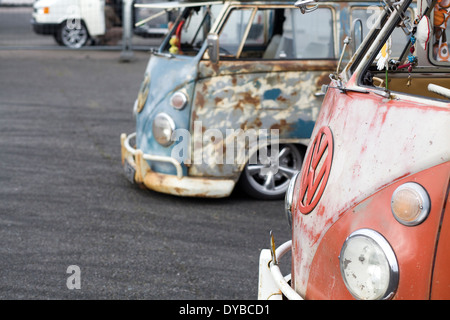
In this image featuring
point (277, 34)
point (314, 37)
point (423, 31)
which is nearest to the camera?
point (423, 31)

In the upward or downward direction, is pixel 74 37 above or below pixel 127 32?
below

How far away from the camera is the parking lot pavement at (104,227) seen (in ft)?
16.3

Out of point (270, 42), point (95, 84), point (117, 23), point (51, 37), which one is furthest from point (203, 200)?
point (51, 37)

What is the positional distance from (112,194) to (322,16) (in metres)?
2.52

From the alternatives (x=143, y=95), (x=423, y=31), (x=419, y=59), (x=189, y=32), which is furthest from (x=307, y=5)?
(x=189, y=32)

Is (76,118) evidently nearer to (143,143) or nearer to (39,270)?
(143,143)

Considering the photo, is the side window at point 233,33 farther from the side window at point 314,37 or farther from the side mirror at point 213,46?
the side window at point 314,37

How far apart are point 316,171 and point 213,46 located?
3585mm

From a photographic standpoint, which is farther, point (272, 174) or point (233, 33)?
point (272, 174)

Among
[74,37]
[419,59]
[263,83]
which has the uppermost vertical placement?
[419,59]

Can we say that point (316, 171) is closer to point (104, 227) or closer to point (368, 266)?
point (368, 266)

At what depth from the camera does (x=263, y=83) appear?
22.2ft

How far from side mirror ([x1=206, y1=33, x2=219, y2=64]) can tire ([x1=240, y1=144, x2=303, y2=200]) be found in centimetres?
100

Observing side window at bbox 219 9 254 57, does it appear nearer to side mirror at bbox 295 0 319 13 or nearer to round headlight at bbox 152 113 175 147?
round headlight at bbox 152 113 175 147
